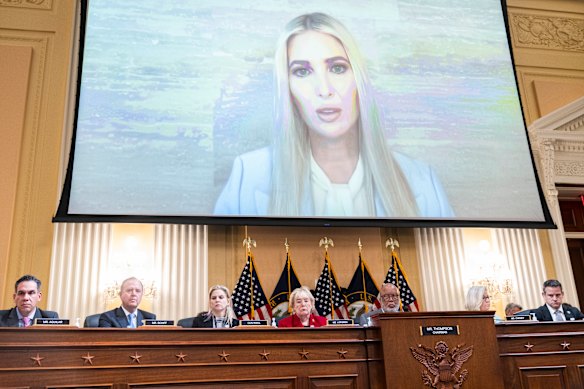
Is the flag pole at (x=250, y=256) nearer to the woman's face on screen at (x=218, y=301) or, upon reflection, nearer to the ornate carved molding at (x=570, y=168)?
the woman's face on screen at (x=218, y=301)

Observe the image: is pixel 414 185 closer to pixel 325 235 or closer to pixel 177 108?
pixel 325 235

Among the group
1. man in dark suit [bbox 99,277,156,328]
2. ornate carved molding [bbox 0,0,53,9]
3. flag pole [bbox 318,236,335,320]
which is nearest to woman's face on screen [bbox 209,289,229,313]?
man in dark suit [bbox 99,277,156,328]

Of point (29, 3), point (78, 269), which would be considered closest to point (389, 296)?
point (78, 269)

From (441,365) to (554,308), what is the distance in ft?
8.03

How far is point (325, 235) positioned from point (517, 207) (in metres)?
2.19

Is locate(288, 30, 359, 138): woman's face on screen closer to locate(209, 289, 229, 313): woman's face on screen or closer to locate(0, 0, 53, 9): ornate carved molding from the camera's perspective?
locate(209, 289, 229, 313): woman's face on screen

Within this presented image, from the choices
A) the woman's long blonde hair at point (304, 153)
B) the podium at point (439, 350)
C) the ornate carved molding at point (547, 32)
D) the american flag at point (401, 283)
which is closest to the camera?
the podium at point (439, 350)

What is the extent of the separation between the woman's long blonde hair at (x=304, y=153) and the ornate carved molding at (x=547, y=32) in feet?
9.58

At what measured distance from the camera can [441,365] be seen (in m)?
3.98

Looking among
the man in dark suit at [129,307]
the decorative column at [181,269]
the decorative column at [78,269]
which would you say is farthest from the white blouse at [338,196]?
the man in dark suit at [129,307]

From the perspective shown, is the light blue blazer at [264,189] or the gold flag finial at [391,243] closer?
the light blue blazer at [264,189]

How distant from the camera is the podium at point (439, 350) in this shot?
156 inches

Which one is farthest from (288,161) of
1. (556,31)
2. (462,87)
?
(556,31)

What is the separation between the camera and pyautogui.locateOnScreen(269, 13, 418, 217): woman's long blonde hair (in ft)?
22.6
